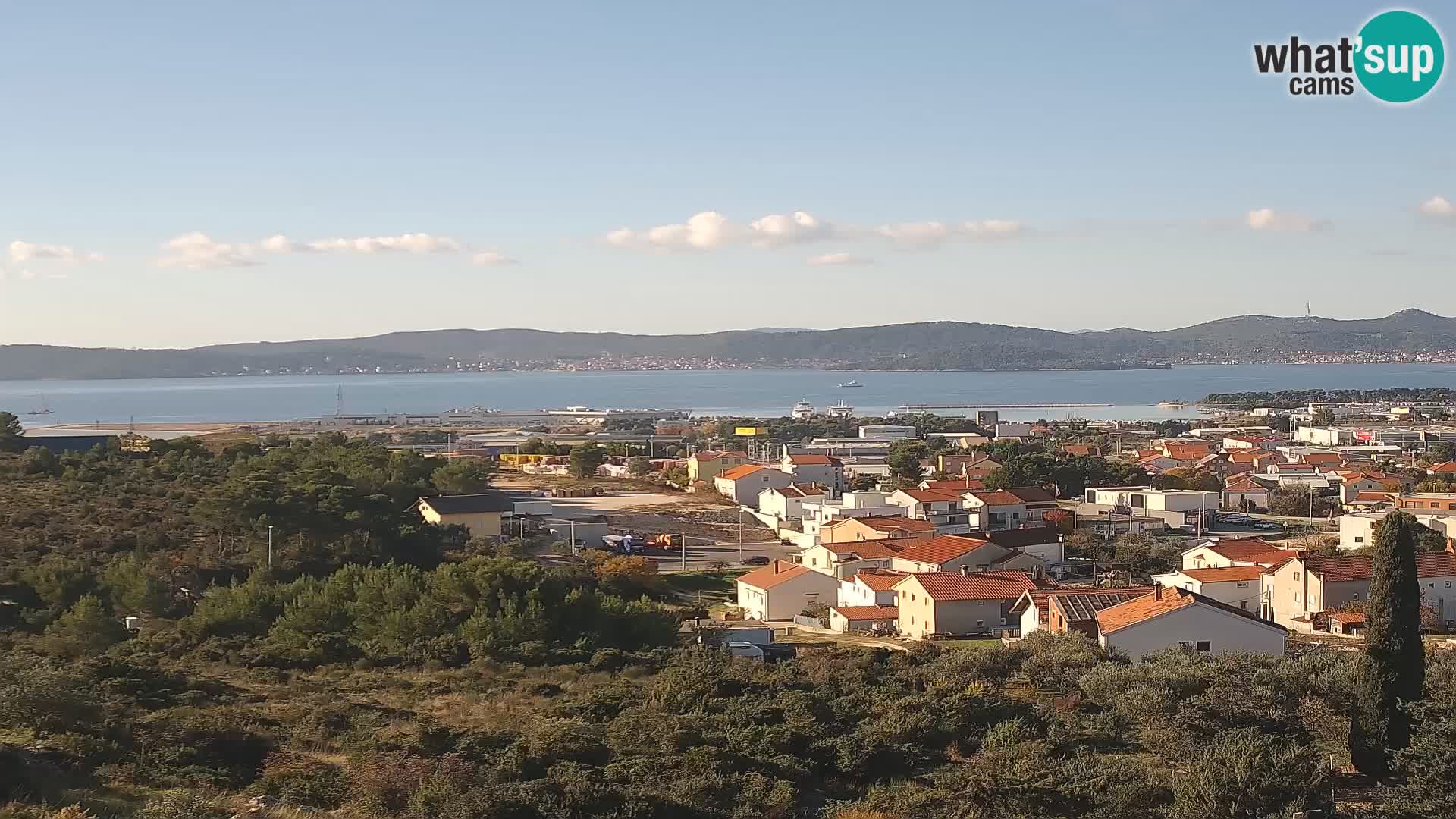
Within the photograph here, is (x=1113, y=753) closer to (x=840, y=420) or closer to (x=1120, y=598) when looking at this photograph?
(x=1120, y=598)

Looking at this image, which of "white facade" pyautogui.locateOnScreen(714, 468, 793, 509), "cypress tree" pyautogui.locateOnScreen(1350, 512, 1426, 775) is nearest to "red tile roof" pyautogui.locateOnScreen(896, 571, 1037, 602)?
"cypress tree" pyautogui.locateOnScreen(1350, 512, 1426, 775)

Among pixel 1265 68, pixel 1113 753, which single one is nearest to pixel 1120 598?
pixel 1265 68

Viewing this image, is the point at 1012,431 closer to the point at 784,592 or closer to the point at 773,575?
the point at 773,575

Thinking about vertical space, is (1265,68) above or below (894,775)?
above

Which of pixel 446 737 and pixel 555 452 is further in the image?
pixel 555 452

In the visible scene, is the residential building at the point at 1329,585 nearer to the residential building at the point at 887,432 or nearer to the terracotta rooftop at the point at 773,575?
the terracotta rooftop at the point at 773,575

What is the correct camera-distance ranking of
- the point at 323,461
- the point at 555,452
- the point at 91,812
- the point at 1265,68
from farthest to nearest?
the point at 555,452, the point at 323,461, the point at 1265,68, the point at 91,812

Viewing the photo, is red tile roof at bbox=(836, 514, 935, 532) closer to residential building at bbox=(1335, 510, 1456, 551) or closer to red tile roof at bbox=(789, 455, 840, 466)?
residential building at bbox=(1335, 510, 1456, 551)

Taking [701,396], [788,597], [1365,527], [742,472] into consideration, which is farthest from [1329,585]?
[701,396]
